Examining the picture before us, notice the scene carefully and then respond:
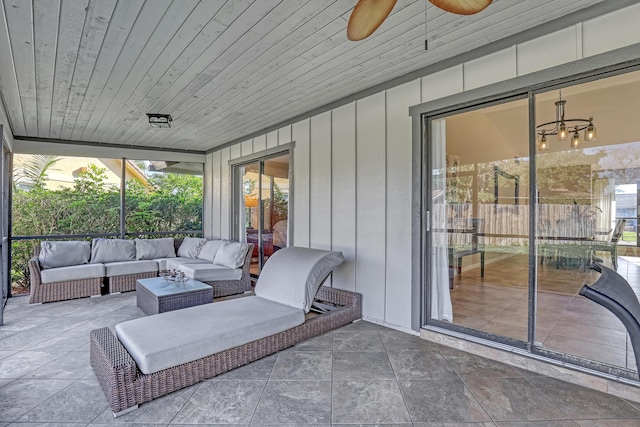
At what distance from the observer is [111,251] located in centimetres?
570

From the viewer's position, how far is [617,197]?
2576 mm

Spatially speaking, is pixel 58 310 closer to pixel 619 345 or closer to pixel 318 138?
pixel 318 138

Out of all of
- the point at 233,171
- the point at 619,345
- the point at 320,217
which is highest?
the point at 233,171

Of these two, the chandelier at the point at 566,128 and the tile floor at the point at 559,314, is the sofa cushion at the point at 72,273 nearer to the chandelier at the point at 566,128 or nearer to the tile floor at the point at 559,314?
the tile floor at the point at 559,314

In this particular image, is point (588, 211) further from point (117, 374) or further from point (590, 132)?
point (117, 374)

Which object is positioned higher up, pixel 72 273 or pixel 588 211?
pixel 588 211

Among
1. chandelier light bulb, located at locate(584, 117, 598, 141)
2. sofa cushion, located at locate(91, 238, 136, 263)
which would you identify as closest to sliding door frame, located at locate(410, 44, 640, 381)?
chandelier light bulb, located at locate(584, 117, 598, 141)

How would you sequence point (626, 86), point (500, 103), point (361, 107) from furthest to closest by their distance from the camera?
point (361, 107)
point (500, 103)
point (626, 86)

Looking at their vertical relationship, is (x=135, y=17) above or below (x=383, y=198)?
above

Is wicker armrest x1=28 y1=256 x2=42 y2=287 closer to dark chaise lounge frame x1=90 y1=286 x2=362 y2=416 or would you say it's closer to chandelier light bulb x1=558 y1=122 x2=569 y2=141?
dark chaise lounge frame x1=90 y1=286 x2=362 y2=416

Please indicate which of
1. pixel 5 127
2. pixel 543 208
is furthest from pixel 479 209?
pixel 5 127

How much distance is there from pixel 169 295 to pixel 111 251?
2806 mm

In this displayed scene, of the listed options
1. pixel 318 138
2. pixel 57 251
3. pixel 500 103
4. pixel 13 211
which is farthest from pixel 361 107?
pixel 13 211

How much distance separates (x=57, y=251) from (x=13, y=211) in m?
1.26
